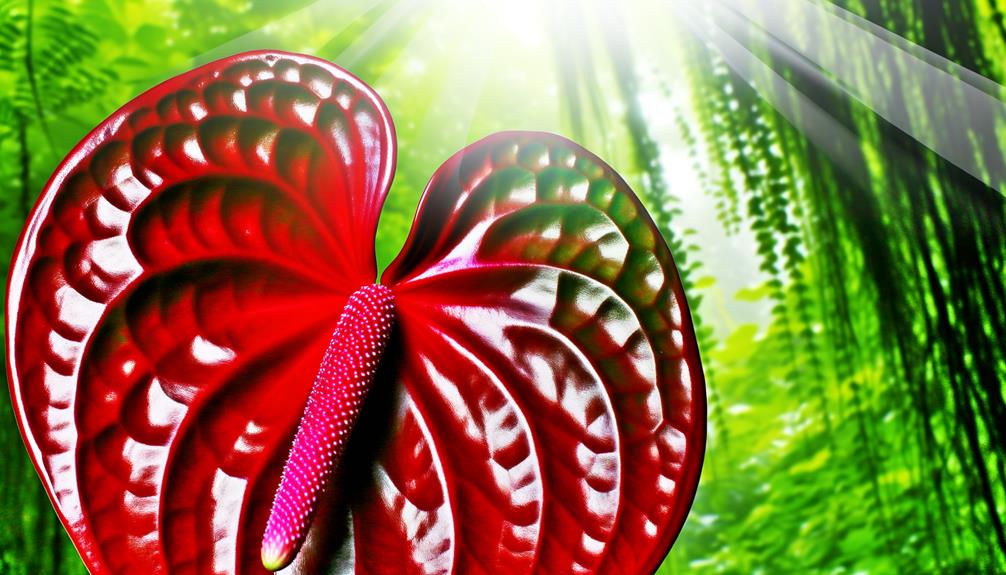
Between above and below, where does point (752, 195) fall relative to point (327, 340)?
above

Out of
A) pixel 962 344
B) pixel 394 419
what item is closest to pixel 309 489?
pixel 394 419

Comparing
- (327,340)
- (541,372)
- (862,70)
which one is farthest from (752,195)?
(327,340)

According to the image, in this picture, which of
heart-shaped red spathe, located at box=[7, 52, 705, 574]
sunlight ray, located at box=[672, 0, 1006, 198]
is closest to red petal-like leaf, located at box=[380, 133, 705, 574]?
heart-shaped red spathe, located at box=[7, 52, 705, 574]

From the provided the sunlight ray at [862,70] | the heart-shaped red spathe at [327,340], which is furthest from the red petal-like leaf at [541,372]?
the sunlight ray at [862,70]

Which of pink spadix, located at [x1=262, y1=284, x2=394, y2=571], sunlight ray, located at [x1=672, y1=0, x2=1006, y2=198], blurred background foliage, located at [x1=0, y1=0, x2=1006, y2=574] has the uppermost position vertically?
sunlight ray, located at [x1=672, y1=0, x2=1006, y2=198]

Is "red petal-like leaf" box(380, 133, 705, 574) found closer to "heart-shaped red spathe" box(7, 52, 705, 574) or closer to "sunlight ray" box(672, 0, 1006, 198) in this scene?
"heart-shaped red spathe" box(7, 52, 705, 574)

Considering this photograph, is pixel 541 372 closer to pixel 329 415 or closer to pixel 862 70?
pixel 329 415
